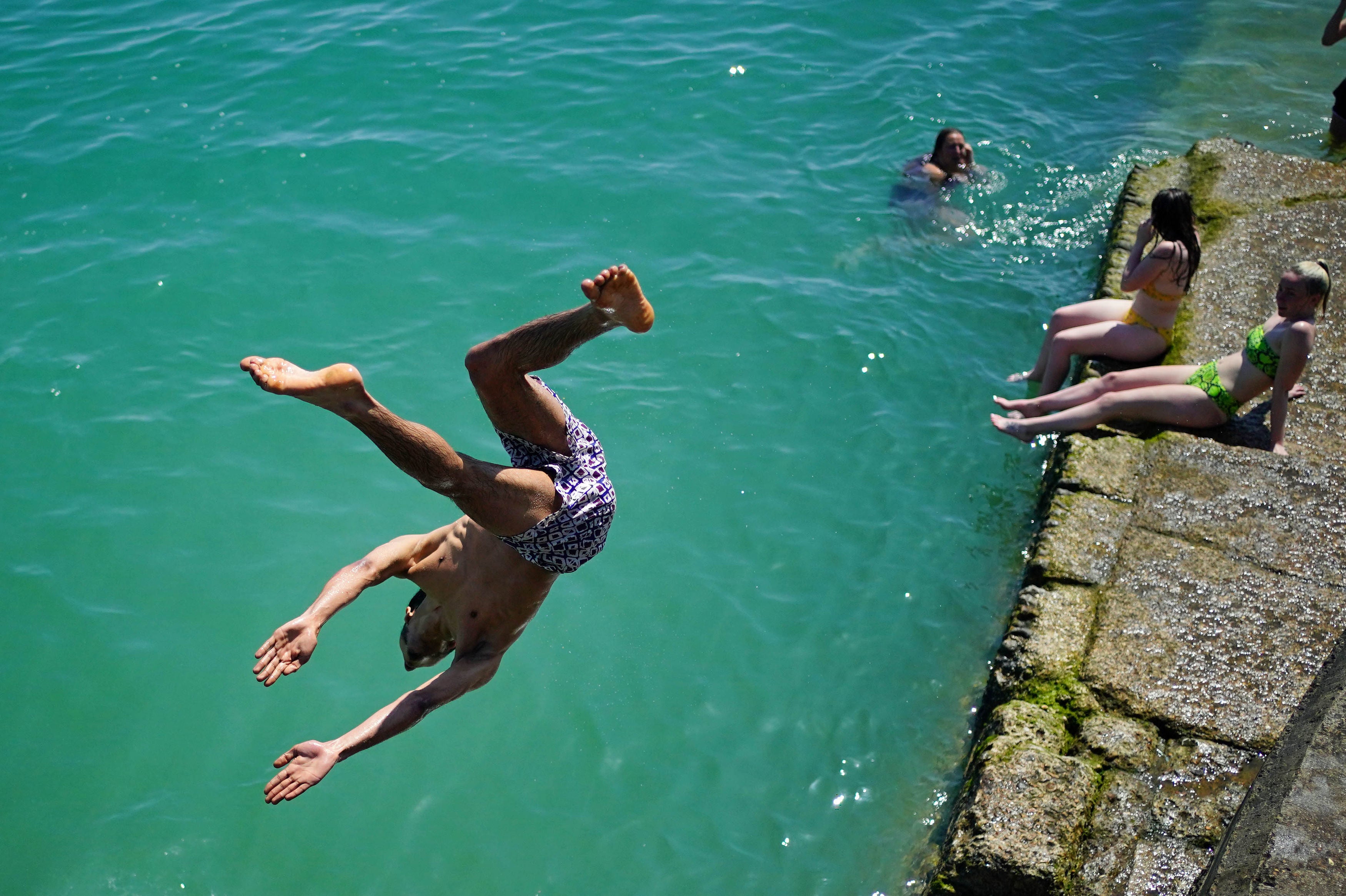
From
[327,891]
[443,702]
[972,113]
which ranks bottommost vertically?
[327,891]

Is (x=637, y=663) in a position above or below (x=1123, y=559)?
below

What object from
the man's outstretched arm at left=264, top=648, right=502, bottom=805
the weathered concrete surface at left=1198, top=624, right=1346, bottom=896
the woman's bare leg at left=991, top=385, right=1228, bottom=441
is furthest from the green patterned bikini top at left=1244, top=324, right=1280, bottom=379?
the man's outstretched arm at left=264, top=648, right=502, bottom=805

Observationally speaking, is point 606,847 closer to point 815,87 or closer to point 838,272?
point 838,272

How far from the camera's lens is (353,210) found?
10.4 metres

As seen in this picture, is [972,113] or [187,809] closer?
[187,809]

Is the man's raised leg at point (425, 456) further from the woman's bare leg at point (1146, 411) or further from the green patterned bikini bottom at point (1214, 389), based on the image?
the green patterned bikini bottom at point (1214, 389)

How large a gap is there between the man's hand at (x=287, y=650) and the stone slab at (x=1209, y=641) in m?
4.08

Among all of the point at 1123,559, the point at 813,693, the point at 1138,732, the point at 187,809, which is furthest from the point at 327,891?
the point at 1123,559

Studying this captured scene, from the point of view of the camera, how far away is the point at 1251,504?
625cm

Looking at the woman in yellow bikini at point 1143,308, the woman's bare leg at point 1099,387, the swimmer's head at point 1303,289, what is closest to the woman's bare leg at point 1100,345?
the woman in yellow bikini at point 1143,308

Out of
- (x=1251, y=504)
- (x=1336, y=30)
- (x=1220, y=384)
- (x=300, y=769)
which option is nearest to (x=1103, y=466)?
(x=1251, y=504)

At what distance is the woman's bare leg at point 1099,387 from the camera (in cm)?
720

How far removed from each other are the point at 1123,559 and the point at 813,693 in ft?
7.04

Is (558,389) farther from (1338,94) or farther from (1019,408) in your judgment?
(1338,94)
